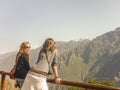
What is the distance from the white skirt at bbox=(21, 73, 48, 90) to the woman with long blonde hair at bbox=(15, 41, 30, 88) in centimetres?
83

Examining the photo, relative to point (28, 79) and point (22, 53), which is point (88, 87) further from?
point (22, 53)

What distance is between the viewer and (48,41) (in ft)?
22.3

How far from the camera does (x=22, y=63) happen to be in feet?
26.2

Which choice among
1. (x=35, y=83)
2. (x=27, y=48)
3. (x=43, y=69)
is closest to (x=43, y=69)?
(x=43, y=69)

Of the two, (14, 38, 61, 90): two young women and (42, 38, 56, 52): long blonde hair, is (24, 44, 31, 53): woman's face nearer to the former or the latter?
(14, 38, 61, 90): two young women

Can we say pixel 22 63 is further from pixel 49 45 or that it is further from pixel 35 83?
pixel 49 45

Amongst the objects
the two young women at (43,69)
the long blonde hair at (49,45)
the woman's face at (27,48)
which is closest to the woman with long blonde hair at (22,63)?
the woman's face at (27,48)

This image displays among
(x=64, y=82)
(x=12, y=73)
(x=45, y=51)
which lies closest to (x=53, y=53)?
(x=45, y=51)

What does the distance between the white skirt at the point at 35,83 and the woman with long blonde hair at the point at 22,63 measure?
83cm

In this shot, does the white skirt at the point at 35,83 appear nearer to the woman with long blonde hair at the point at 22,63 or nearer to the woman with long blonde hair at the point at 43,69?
the woman with long blonde hair at the point at 43,69

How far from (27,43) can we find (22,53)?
1.06 ft

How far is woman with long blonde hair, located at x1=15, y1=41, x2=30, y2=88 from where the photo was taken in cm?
781

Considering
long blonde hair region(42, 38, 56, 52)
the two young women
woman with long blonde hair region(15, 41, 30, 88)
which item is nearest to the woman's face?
woman with long blonde hair region(15, 41, 30, 88)

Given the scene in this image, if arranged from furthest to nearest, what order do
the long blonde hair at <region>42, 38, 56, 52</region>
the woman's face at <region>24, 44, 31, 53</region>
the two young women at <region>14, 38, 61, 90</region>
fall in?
the woman's face at <region>24, 44, 31, 53</region>, the two young women at <region>14, 38, 61, 90</region>, the long blonde hair at <region>42, 38, 56, 52</region>
